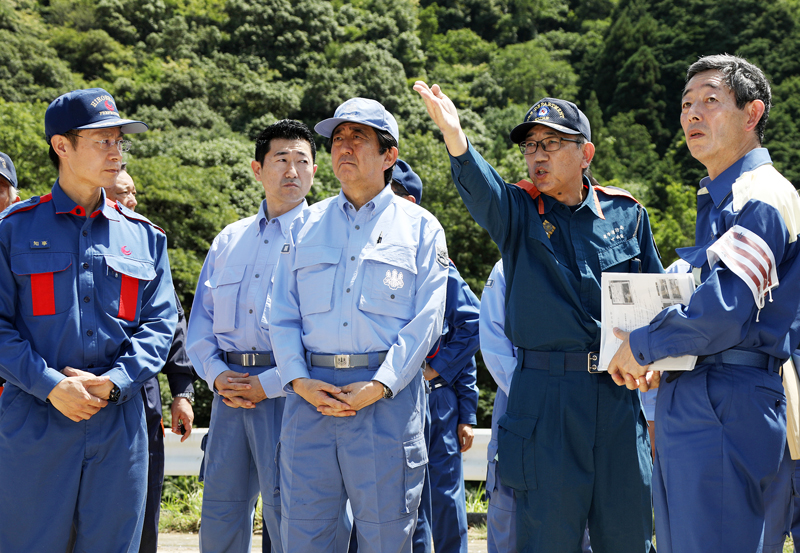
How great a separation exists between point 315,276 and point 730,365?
1.78 metres

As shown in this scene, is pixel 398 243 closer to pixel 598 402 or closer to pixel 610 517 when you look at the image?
pixel 598 402

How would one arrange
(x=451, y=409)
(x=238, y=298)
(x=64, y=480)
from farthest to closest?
(x=451, y=409), (x=238, y=298), (x=64, y=480)

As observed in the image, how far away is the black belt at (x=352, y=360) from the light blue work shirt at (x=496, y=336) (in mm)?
1025

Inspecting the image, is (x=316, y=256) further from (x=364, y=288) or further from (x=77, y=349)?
(x=77, y=349)

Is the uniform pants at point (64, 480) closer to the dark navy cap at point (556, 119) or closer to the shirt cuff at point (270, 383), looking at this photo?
the shirt cuff at point (270, 383)

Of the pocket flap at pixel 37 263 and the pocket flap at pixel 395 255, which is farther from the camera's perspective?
the pocket flap at pixel 395 255

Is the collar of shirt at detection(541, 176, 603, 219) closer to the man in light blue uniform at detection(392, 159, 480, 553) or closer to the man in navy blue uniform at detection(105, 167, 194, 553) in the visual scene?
the man in light blue uniform at detection(392, 159, 480, 553)

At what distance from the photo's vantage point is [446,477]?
422 centimetres

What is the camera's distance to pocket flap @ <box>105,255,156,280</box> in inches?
123

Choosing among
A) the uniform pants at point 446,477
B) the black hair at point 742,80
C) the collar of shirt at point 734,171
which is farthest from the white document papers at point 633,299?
the uniform pants at point 446,477

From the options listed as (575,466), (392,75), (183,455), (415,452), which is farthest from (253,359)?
(392,75)

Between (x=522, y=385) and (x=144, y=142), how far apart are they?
62.7 feet

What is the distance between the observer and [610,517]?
9.62 feet

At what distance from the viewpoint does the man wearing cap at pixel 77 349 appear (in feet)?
9.35
